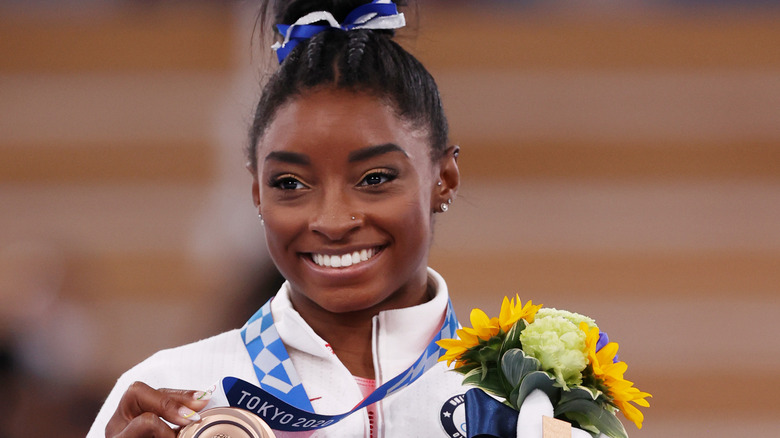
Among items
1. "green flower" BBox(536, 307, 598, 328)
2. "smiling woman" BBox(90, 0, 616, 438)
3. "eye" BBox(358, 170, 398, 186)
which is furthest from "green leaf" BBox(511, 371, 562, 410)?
"eye" BBox(358, 170, 398, 186)

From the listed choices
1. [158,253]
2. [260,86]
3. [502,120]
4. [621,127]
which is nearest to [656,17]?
[621,127]

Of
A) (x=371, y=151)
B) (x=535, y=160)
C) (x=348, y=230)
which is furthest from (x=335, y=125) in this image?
(x=535, y=160)

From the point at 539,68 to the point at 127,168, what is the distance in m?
1.79

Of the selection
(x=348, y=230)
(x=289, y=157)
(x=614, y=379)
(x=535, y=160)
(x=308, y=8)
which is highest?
(x=308, y=8)

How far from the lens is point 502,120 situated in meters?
4.24

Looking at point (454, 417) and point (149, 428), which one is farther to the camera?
point (454, 417)

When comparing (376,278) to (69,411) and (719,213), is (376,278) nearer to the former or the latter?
(69,411)

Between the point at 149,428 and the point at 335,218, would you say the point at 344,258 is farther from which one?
the point at 149,428

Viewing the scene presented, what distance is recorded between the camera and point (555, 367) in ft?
4.56

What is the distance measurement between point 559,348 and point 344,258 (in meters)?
0.43

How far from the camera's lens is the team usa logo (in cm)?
164

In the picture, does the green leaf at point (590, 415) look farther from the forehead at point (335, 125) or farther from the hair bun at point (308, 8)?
the hair bun at point (308, 8)

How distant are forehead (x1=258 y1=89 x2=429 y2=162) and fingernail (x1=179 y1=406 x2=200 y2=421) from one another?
46 cm

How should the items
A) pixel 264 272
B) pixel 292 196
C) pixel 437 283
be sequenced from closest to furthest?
pixel 292 196 < pixel 437 283 < pixel 264 272
